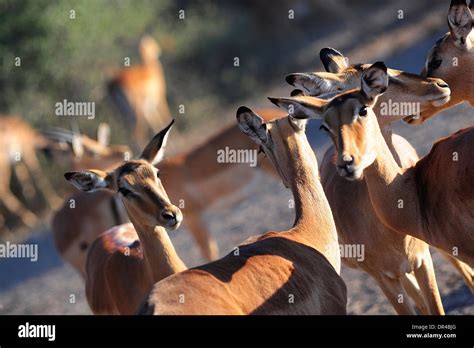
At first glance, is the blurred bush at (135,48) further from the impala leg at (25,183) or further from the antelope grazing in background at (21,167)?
the impala leg at (25,183)

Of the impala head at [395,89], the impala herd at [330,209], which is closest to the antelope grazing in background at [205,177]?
the impala herd at [330,209]

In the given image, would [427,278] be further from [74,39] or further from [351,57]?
[74,39]

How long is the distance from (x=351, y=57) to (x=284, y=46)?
3.94 metres

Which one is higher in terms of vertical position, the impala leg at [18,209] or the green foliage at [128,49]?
the green foliage at [128,49]

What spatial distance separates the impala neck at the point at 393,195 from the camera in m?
7.15

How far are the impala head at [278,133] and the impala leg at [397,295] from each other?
107 cm

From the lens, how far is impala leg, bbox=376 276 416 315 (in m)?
7.62

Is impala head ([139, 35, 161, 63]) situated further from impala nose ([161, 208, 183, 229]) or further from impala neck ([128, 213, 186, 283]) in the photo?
impala nose ([161, 208, 183, 229])

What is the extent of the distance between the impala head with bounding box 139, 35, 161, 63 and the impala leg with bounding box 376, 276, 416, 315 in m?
14.8

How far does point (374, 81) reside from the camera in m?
6.67

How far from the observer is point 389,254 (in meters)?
7.54

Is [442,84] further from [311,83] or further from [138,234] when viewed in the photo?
[138,234]
